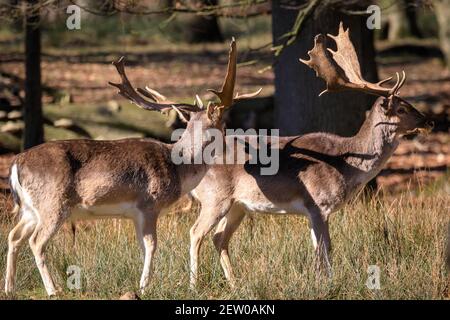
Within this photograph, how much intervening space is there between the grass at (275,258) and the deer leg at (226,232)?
87 millimetres

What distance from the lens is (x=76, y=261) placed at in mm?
8391

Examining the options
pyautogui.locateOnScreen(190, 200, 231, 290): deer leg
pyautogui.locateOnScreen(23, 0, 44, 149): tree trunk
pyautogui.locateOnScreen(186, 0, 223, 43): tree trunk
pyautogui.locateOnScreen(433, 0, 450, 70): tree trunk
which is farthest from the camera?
pyautogui.locateOnScreen(186, 0, 223, 43): tree trunk

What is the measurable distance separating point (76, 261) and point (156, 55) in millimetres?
12820

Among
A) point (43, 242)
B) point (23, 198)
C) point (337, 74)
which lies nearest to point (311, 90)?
point (337, 74)

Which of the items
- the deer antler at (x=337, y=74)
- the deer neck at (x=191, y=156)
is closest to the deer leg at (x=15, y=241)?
the deer neck at (x=191, y=156)

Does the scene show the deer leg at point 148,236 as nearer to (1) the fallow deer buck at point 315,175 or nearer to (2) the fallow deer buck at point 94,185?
(2) the fallow deer buck at point 94,185

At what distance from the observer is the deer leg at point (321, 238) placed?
27.1 feet

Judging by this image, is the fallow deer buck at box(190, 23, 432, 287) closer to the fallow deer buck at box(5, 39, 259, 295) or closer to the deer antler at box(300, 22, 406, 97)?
the deer antler at box(300, 22, 406, 97)

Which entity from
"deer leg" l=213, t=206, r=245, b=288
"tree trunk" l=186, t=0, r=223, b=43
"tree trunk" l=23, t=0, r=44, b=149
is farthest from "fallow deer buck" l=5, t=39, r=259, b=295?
"tree trunk" l=186, t=0, r=223, b=43

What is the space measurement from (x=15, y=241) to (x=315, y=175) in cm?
250

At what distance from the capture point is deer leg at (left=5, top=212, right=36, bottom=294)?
7652 mm

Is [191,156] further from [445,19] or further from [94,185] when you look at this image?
[445,19]

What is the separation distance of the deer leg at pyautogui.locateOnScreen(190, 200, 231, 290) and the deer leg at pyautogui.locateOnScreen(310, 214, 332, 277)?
0.72 meters
